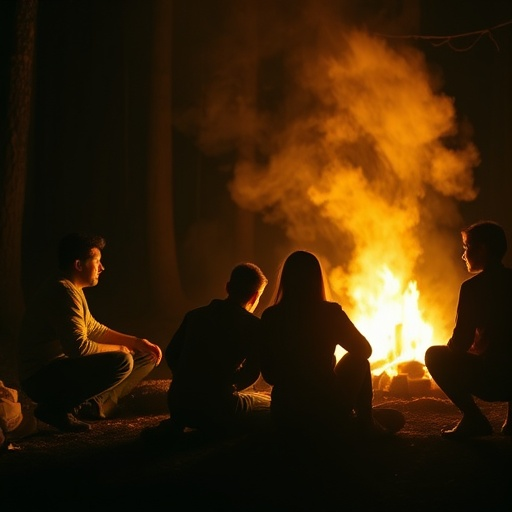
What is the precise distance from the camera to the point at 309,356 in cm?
457

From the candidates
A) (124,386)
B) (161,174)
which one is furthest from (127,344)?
(161,174)

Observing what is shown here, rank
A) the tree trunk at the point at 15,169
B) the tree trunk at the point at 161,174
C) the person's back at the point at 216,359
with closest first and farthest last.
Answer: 1. the person's back at the point at 216,359
2. the tree trunk at the point at 15,169
3. the tree trunk at the point at 161,174

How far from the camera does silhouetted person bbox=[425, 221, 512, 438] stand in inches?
189

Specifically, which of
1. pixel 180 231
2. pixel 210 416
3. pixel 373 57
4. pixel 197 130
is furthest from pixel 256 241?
pixel 210 416

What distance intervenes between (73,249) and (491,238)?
3386 millimetres

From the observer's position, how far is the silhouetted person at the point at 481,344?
189 inches

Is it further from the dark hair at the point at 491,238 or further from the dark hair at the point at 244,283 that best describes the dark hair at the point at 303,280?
the dark hair at the point at 491,238

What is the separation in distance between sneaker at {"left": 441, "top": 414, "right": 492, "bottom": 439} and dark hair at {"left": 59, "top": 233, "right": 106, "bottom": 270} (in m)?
3.32

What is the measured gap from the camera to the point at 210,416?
4930 millimetres

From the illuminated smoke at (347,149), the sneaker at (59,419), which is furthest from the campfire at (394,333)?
the sneaker at (59,419)

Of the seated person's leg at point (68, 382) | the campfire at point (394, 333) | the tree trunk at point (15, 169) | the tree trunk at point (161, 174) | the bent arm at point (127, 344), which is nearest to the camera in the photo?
the seated person's leg at point (68, 382)

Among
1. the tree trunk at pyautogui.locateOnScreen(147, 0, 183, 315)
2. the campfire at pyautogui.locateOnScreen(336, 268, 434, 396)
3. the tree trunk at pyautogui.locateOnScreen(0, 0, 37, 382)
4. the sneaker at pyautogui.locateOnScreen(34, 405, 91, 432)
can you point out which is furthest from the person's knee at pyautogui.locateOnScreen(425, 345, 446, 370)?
the tree trunk at pyautogui.locateOnScreen(147, 0, 183, 315)

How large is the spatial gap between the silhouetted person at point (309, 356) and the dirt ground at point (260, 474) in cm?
20

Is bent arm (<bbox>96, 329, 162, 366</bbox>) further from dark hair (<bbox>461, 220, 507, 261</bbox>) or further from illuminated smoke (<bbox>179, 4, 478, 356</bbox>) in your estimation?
illuminated smoke (<bbox>179, 4, 478, 356</bbox>)
